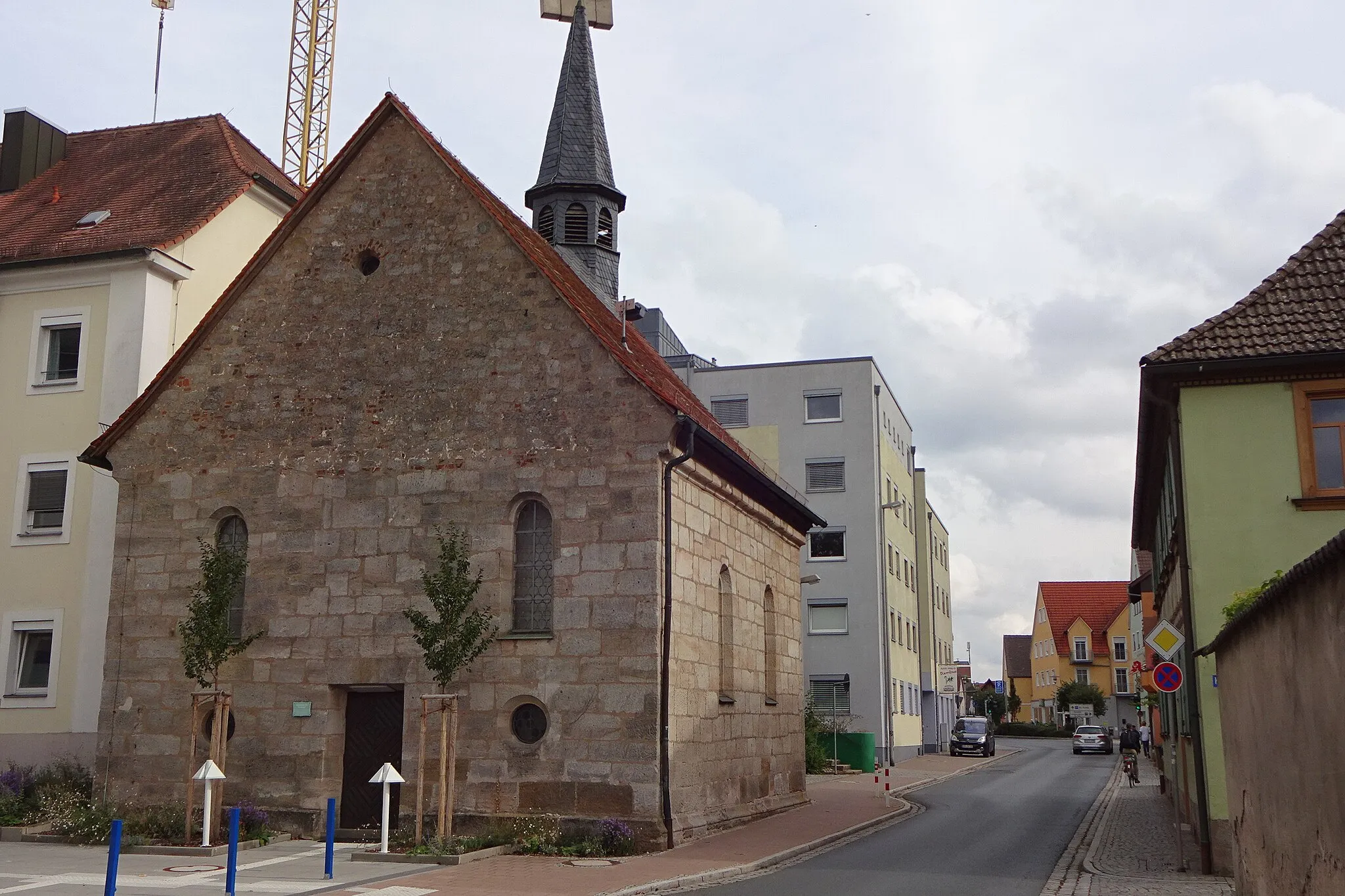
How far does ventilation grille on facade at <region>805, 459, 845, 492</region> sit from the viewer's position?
49875mm

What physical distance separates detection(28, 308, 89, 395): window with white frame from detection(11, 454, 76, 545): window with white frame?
137 cm

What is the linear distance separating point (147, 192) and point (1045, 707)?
9327 centimetres

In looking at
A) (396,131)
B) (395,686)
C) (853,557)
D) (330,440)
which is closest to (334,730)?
(395,686)

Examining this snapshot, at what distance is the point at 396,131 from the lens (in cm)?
2027

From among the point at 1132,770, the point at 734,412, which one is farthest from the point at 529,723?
the point at 734,412

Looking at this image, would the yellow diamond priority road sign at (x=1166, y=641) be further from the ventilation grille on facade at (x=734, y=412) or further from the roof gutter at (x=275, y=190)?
the ventilation grille on facade at (x=734, y=412)

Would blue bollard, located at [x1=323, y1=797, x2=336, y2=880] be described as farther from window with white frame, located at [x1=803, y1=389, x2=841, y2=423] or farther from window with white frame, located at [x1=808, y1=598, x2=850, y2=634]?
window with white frame, located at [x1=803, y1=389, x2=841, y2=423]

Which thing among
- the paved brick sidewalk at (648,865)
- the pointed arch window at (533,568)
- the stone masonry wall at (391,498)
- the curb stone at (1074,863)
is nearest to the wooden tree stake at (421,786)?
the stone masonry wall at (391,498)

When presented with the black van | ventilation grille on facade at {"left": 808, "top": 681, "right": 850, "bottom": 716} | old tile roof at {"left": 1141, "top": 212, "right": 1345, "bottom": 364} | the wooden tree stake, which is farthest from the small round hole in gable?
the black van

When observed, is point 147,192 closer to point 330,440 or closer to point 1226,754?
point 330,440

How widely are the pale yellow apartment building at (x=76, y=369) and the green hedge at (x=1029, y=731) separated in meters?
70.5

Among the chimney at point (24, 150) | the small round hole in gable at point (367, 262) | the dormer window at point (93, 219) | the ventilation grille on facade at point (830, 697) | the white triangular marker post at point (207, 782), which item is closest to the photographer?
the white triangular marker post at point (207, 782)

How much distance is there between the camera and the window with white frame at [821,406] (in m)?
50.6

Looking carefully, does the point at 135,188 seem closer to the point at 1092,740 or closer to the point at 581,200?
the point at 581,200
